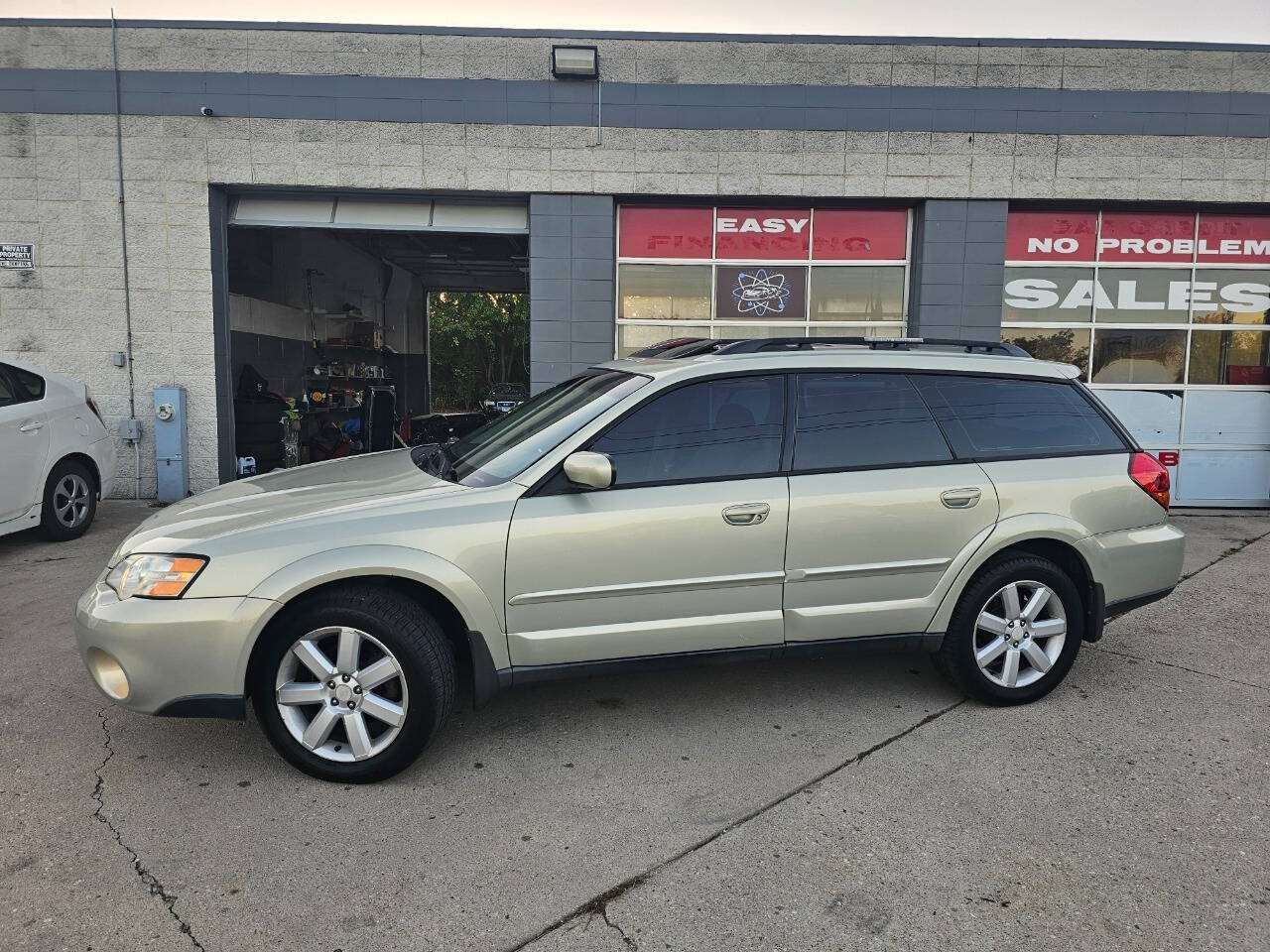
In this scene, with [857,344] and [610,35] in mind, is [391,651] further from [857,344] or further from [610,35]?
[610,35]

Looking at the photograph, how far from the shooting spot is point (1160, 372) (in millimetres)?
9602

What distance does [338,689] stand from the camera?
10.3 ft

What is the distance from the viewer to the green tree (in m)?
28.0

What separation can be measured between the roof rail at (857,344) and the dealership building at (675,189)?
5.19 m

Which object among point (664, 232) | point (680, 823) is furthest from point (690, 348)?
point (664, 232)

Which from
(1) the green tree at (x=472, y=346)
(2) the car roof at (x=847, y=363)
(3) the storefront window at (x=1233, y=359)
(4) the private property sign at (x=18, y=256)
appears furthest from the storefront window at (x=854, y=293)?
(1) the green tree at (x=472, y=346)

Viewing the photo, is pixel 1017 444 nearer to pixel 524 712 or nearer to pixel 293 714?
pixel 524 712

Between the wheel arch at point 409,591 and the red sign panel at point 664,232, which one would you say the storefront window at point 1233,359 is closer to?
the red sign panel at point 664,232

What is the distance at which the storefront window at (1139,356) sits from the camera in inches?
377

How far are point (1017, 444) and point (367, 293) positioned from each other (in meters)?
14.8

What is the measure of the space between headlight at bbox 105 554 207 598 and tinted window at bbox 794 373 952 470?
7.95 ft

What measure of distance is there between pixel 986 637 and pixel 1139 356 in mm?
7300

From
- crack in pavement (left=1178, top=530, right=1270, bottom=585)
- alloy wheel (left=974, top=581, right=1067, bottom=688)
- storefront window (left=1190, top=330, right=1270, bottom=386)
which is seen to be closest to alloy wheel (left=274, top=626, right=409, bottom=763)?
alloy wheel (left=974, top=581, right=1067, bottom=688)

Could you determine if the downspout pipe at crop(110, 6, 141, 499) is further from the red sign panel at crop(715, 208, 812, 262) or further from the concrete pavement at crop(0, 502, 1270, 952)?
the red sign panel at crop(715, 208, 812, 262)
